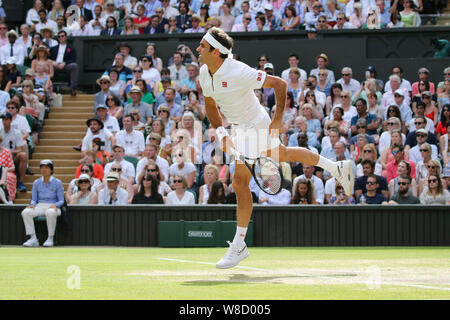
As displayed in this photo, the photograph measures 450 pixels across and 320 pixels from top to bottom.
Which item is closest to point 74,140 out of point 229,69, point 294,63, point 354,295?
point 294,63

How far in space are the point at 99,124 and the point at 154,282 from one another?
33.7ft

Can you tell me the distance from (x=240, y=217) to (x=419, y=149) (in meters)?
7.15

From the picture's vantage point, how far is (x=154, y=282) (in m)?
6.70

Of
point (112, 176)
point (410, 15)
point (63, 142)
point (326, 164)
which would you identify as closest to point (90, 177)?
point (112, 176)

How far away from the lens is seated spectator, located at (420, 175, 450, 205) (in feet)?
43.8

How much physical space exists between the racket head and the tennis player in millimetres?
103

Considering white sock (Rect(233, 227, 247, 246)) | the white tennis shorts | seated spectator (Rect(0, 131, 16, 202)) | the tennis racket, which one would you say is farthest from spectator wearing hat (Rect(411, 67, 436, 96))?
white sock (Rect(233, 227, 247, 246))

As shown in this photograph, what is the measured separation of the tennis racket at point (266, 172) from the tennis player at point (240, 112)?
0.08 m

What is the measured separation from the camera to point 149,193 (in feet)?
45.9

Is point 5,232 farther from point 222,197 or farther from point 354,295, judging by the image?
point 354,295

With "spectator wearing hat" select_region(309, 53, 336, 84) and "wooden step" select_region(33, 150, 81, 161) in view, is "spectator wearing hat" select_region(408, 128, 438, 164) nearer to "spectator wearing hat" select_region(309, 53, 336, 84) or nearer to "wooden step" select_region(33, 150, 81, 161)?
"spectator wearing hat" select_region(309, 53, 336, 84)

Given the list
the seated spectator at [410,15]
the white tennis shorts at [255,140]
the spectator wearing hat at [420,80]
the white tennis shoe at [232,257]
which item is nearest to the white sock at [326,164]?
the white tennis shorts at [255,140]

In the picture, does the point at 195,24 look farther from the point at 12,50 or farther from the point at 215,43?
the point at 215,43
